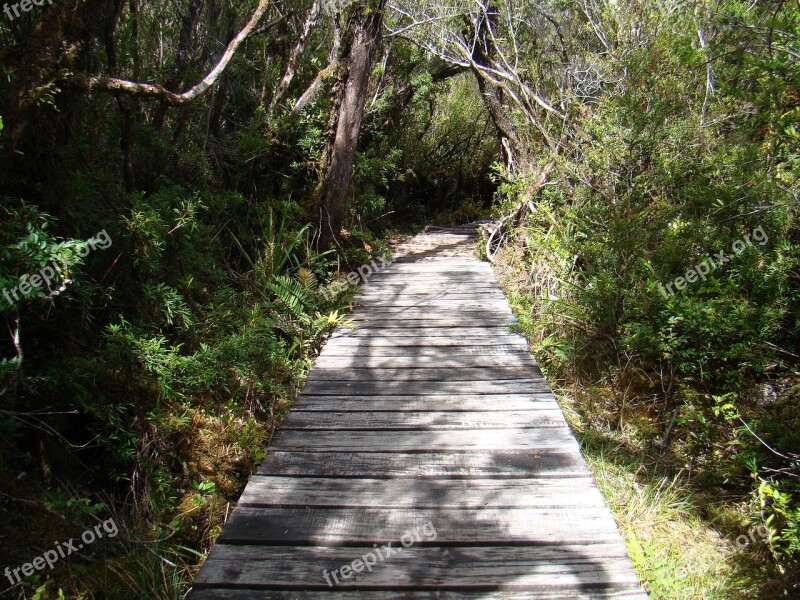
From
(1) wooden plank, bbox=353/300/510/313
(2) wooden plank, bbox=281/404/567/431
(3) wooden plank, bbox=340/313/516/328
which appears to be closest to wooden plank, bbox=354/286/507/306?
(1) wooden plank, bbox=353/300/510/313

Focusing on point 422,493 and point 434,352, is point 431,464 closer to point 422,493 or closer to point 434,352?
point 422,493

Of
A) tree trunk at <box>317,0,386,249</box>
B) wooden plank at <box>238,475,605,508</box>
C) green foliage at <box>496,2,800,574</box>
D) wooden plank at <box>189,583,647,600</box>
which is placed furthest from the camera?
tree trunk at <box>317,0,386,249</box>

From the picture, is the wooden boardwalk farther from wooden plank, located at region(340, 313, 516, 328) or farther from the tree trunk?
the tree trunk

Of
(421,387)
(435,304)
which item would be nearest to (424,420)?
(421,387)

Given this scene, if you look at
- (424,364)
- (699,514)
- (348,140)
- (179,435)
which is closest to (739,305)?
(699,514)

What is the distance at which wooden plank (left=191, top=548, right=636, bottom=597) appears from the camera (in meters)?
1.93

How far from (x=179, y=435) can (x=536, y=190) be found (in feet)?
17.3

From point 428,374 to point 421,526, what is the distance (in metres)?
1.55

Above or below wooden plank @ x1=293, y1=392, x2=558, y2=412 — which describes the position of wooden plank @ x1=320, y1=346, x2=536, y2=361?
below

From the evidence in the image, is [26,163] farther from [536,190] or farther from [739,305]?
[536,190]

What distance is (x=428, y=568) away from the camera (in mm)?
1988

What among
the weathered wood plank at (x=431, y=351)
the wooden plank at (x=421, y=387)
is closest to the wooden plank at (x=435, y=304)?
the weathered wood plank at (x=431, y=351)

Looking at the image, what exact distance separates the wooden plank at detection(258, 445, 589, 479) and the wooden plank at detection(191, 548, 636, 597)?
1.56ft

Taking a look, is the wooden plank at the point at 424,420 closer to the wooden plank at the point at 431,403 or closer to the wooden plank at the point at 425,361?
the wooden plank at the point at 431,403
